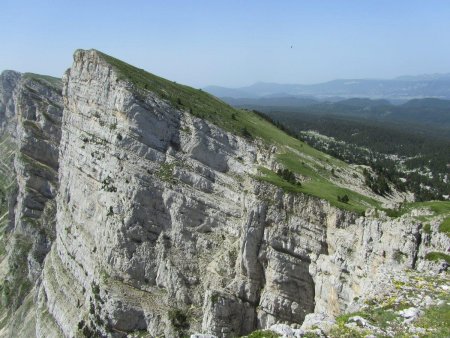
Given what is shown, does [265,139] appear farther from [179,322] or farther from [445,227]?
[445,227]

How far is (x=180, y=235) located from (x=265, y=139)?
24.5 m

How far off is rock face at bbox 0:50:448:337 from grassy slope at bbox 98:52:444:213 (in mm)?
1876

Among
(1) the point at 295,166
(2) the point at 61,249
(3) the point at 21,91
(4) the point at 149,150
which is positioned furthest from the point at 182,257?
(3) the point at 21,91

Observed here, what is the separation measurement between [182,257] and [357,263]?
27.2 metres

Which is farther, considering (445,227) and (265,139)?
(265,139)

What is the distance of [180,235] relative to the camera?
211 ft

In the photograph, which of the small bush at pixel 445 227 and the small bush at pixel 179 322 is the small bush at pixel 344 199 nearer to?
the small bush at pixel 445 227

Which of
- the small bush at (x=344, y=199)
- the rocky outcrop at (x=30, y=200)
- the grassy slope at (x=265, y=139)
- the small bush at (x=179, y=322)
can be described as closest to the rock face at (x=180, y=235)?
the small bush at (x=179, y=322)

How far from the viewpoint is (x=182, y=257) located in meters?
63.6

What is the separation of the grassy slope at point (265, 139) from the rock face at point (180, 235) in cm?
188

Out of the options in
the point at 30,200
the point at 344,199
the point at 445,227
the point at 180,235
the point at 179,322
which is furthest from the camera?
the point at 30,200

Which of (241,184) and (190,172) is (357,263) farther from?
(190,172)

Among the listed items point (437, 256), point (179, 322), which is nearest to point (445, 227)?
point (437, 256)

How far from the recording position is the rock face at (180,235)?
5322cm
